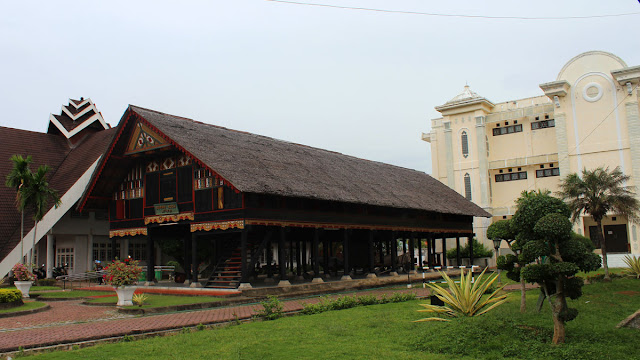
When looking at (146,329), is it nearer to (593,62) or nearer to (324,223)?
(324,223)

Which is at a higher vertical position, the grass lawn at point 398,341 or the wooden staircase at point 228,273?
the wooden staircase at point 228,273

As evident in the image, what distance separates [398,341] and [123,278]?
912 centimetres

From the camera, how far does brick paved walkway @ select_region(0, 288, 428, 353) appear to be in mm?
10484

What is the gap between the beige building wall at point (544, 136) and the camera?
32250 mm

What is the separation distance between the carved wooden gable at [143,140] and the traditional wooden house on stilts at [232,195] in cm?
4

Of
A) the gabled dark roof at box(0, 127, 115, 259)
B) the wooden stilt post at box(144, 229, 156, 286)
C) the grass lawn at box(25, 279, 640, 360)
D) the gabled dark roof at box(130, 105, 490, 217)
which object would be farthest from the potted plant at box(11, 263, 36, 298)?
the grass lawn at box(25, 279, 640, 360)

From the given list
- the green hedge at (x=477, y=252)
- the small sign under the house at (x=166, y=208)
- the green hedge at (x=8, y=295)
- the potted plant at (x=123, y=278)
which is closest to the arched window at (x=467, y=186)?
A: the green hedge at (x=477, y=252)

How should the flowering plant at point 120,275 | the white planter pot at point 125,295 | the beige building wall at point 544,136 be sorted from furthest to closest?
1. the beige building wall at point 544,136
2. the white planter pot at point 125,295
3. the flowering plant at point 120,275

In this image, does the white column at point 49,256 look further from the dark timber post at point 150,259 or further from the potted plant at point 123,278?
the potted plant at point 123,278

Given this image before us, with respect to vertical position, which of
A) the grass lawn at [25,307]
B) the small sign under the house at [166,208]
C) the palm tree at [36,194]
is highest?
the palm tree at [36,194]

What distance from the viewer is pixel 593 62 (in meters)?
33.4

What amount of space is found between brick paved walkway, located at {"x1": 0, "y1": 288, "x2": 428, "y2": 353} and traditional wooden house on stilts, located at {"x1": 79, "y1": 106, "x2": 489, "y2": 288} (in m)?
3.94

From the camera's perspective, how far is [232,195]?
1883cm

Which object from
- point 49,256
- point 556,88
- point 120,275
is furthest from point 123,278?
point 556,88
